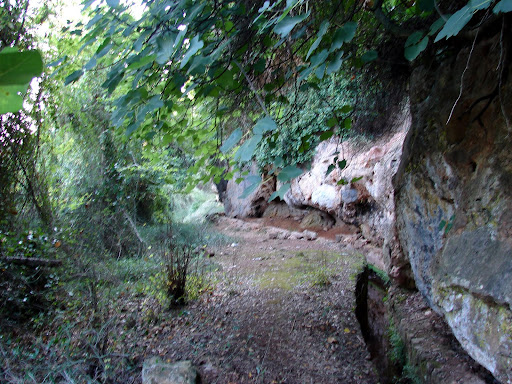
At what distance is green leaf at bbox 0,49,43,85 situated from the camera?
272mm

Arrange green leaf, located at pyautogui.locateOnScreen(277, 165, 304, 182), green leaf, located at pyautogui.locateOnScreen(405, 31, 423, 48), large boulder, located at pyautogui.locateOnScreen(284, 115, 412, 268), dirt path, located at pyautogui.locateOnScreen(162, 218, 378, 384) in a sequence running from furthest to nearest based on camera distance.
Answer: large boulder, located at pyautogui.locateOnScreen(284, 115, 412, 268) → dirt path, located at pyautogui.locateOnScreen(162, 218, 378, 384) → green leaf, located at pyautogui.locateOnScreen(405, 31, 423, 48) → green leaf, located at pyautogui.locateOnScreen(277, 165, 304, 182)

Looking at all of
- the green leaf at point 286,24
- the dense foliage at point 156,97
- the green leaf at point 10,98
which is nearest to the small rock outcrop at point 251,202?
the dense foliage at point 156,97

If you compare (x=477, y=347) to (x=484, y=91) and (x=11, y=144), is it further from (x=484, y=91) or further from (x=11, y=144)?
(x=11, y=144)

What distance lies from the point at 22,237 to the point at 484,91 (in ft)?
15.1

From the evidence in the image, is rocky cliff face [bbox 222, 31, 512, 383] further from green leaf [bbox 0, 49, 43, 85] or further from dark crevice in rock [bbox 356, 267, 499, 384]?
green leaf [bbox 0, 49, 43, 85]

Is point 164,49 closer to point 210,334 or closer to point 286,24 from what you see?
point 286,24

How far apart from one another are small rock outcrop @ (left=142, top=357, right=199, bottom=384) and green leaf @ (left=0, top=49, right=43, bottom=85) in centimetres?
296

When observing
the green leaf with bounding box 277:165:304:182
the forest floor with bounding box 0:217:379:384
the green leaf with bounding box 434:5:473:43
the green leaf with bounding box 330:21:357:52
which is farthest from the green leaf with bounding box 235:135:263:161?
the forest floor with bounding box 0:217:379:384

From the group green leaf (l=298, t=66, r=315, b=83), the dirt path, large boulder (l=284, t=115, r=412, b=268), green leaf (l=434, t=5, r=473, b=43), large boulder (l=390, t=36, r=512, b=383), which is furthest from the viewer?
large boulder (l=284, t=115, r=412, b=268)

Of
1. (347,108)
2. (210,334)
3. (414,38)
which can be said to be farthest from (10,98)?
(210,334)

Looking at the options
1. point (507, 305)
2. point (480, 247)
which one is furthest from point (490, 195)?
point (507, 305)

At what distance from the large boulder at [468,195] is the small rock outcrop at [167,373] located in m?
2.16

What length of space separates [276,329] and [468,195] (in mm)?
2529

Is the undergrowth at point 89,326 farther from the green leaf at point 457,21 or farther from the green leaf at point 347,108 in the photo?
the green leaf at point 457,21
